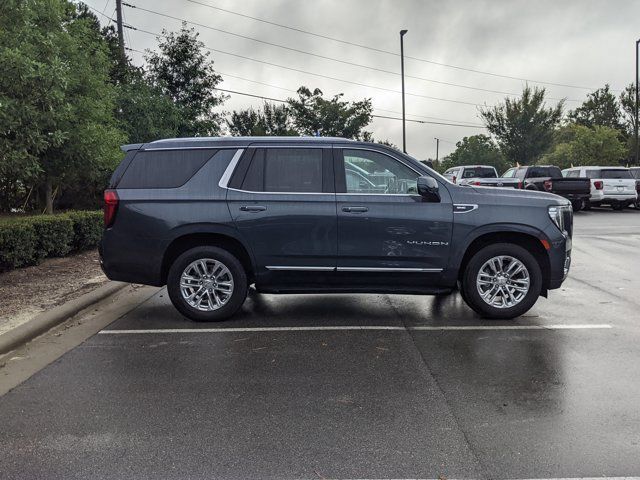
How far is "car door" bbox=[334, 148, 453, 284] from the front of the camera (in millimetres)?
6145

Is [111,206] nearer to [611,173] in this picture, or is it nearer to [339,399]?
[339,399]

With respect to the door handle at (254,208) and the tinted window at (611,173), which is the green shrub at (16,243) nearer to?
the door handle at (254,208)

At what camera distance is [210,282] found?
637 centimetres

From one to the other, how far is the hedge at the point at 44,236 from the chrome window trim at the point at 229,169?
4206 mm

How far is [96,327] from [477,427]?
442 cm

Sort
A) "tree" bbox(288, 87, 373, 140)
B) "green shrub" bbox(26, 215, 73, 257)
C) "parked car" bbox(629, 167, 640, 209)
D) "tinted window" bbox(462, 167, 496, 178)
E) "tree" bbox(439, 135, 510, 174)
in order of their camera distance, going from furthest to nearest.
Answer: "tree" bbox(439, 135, 510, 174), "tree" bbox(288, 87, 373, 140), "tinted window" bbox(462, 167, 496, 178), "parked car" bbox(629, 167, 640, 209), "green shrub" bbox(26, 215, 73, 257)

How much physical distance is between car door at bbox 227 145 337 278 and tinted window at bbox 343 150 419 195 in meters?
0.23

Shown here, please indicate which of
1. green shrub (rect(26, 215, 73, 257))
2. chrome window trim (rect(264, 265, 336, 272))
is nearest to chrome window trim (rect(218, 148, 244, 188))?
chrome window trim (rect(264, 265, 336, 272))

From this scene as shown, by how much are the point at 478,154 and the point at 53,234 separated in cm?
6481

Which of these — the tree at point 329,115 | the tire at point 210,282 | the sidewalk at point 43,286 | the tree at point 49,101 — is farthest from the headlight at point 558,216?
the tree at point 329,115

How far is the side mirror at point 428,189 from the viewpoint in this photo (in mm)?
5984

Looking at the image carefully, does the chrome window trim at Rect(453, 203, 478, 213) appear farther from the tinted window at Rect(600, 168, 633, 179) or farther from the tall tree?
the tall tree

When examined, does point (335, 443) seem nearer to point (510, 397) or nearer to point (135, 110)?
point (510, 397)

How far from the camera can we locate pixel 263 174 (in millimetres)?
6340
